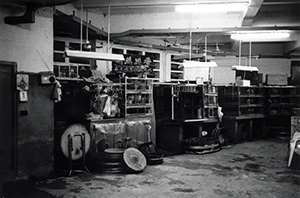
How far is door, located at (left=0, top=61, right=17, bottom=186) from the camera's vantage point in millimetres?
5344

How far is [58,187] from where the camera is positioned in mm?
5207

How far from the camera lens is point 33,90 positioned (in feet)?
18.5

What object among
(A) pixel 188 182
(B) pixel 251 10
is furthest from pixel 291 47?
(A) pixel 188 182

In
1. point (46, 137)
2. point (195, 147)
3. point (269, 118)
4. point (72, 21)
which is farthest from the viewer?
point (269, 118)

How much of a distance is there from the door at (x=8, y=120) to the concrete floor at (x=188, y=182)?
0.43m

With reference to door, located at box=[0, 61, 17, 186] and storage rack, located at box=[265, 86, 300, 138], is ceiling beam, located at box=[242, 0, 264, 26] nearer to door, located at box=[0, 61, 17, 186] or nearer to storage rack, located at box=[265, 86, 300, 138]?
storage rack, located at box=[265, 86, 300, 138]

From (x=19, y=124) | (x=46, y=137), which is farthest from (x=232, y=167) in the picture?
(x=19, y=124)

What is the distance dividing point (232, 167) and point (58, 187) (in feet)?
11.9

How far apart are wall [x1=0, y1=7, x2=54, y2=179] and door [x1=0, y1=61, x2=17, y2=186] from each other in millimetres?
92

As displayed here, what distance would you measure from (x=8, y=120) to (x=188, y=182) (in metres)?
3.36

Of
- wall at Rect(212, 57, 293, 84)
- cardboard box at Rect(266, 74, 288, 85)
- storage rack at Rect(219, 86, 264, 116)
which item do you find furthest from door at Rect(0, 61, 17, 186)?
wall at Rect(212, 57, 293, 84)

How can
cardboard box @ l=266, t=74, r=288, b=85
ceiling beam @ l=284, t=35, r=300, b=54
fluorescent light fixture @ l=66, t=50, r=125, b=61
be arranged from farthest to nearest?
ceiling beam @ l=284, t=35, r=300, b=54 → cardboard box @ l=266, t=74, r=288, b=85 → fluorescent light fixture @ l=66, t=50, r=125, b=61

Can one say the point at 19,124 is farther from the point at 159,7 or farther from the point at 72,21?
the point at 159,7

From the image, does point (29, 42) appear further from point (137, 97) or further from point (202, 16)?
point (202, 16)
